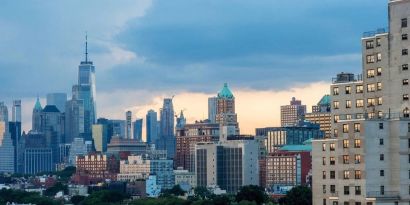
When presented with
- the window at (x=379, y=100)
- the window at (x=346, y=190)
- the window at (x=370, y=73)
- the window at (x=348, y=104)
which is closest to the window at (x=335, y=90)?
the window at (x=348, y=104)

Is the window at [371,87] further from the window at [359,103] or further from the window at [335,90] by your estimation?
the window at [335,90]

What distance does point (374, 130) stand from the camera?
125 metres

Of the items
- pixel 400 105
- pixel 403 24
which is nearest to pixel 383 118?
pixel 400 105

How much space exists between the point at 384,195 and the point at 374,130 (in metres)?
7.80

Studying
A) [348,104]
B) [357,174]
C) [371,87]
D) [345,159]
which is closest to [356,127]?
[345,159]

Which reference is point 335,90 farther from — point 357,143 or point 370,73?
point 357,143

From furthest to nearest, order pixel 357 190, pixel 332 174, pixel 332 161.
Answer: pixel 332 174 < pixel 332 161 < pixel 357 190

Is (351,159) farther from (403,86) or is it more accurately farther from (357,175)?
(403,86)

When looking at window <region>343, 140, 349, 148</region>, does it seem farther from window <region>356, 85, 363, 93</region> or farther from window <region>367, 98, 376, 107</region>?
window <region>356, 85, 363, 93</region>

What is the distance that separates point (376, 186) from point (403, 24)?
1976 centimetres

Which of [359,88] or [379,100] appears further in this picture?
[359,88]

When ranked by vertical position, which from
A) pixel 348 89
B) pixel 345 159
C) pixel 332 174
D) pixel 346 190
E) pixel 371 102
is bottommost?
pixel 346 190

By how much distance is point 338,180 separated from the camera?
438ft

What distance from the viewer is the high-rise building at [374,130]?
12425cm
